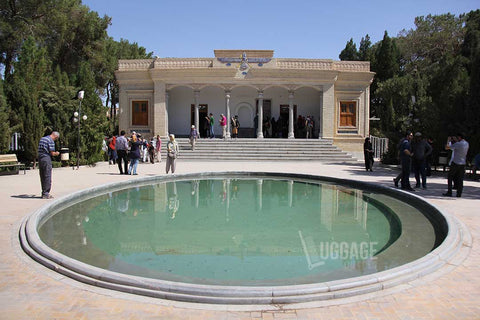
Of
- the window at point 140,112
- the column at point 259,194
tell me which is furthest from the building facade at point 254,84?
the column at point 259,194

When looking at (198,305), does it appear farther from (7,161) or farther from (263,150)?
(263,150)

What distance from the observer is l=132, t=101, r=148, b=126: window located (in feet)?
88.2

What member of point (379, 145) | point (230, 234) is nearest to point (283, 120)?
point (379, 145)

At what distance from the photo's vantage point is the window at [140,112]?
2688 centimetres

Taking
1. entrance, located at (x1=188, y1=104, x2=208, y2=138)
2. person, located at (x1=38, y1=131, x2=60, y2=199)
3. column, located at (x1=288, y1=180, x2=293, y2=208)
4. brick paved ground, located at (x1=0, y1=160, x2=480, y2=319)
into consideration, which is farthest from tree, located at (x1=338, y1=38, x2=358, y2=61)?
brick paved ground, located at (x1=0, y1=160, x2=480, y2=319)

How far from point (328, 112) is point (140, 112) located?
12.1 m

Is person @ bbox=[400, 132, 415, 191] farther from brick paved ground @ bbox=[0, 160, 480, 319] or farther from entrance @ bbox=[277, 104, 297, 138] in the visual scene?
entrance @ bbox=[277, 104, 297, 138]

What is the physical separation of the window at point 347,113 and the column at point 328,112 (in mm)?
800

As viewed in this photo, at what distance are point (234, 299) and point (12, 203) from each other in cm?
703

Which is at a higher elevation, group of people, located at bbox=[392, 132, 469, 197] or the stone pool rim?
group of people, located at bbox=[392, 132, 469, 197]

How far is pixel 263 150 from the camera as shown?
78.3 feet

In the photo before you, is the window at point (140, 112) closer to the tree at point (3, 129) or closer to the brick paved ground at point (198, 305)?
the tree at point (3, 129)

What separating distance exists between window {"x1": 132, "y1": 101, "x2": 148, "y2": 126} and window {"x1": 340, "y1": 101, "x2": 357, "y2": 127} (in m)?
12.7

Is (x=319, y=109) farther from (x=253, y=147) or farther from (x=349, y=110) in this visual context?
(x=253, y=147)
